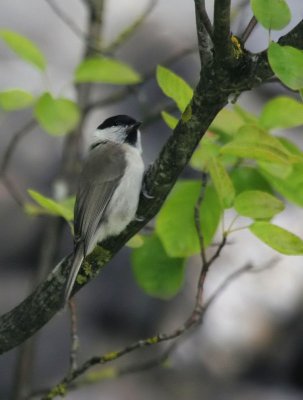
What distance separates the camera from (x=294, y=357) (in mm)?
4738

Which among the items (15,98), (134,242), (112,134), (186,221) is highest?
(15,98)

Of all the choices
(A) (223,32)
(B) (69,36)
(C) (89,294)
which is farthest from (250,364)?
(A) (223,32)

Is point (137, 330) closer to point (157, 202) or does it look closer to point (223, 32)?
point (157, 202)

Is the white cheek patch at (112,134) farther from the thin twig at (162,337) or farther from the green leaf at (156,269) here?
the thin twig at (162,337)

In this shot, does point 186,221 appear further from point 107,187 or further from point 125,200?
point 107,187

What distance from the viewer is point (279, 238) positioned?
2.12 meters

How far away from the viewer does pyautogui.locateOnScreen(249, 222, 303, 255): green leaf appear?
210 cm

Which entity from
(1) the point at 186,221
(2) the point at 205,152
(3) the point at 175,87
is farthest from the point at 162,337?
Answer: (3) the point at 175,87

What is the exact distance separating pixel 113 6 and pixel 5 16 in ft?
2.26

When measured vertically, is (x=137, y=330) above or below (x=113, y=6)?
below

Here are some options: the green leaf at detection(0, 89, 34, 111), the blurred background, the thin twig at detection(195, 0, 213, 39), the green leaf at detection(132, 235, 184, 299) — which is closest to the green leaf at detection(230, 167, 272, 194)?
the green leaf at detection(132, 235, 184, 299)

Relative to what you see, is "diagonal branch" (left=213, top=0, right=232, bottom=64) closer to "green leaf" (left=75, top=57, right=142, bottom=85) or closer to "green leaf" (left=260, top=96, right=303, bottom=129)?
"green leaf" (left=260, top=96, right=303, bottom=129)

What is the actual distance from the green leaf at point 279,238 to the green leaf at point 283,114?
1.67 feet

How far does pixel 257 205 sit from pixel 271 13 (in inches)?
22.1
